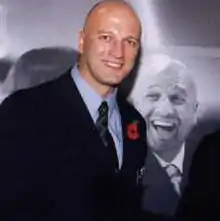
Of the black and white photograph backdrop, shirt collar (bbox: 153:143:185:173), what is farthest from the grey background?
shirt collar (bbox: 153:143:185:173)

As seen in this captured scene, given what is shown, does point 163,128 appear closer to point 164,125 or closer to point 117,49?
point 164,125

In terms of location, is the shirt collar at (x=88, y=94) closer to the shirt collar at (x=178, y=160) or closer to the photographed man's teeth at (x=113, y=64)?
the photographed man's teeth at (x=113, y=64)

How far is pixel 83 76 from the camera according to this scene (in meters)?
1.26

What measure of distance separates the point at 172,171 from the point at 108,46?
399 millimetres

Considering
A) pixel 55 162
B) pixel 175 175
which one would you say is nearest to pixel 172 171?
pixel 175 175

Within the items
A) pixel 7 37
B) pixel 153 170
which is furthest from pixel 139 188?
pixel 7 37

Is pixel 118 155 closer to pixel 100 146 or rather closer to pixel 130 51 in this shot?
pixel 100 146

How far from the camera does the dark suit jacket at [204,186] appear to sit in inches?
56.4

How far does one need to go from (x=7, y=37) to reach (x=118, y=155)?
1.35 ft

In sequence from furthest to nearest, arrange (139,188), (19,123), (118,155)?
(139,188), (118,155), (19,123)

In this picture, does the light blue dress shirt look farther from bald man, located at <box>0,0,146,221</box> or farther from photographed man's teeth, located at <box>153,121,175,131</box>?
photographed man's teeth, located at <box>153,121,175,131</box>

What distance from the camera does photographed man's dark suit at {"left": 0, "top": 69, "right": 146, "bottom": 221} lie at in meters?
1.16

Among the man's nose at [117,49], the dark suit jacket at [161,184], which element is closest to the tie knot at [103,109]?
the man's nose at [117,49]

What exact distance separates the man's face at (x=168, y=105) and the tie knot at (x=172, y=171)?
62 millimetres
